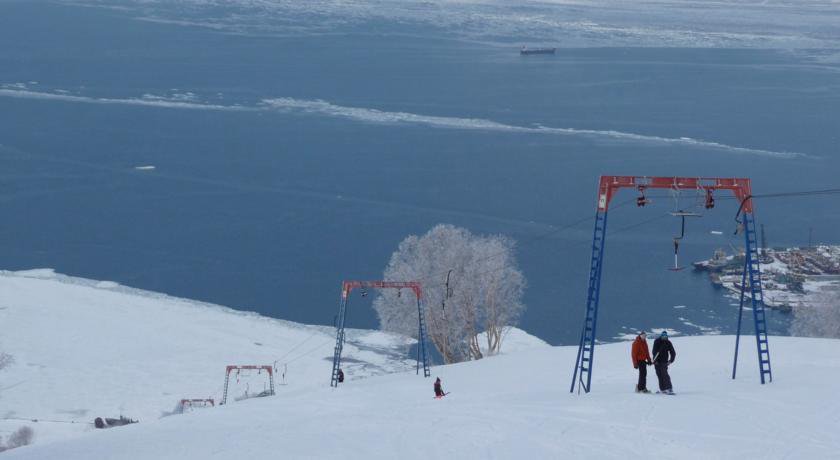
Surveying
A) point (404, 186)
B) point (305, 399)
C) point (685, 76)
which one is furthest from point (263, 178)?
point (685, 76)

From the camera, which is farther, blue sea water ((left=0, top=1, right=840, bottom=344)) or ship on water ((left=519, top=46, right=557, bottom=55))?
ship on water ((left=519, top=46, right=557, bottom=55))

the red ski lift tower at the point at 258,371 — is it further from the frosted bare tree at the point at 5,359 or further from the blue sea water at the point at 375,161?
the blue sea water at the point at 375,161

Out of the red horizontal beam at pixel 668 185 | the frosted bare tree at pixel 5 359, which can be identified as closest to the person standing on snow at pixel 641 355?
the red horizontal beam at pixel 668 185

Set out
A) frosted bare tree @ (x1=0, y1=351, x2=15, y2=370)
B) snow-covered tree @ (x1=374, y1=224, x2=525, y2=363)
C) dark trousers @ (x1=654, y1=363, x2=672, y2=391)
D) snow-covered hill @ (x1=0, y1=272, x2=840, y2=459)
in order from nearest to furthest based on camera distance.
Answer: snow-covered hill @ (x1=0, y1=272, x2=840, y2=459), dark trousers @ (x1=654, y1=363, x2=672, y2=391), frosted bare tree @ (x1=0, y1=351, x2=15, y2=370), snow-covered tree @ (x1=374, y1=224, x2=525, y2=363)

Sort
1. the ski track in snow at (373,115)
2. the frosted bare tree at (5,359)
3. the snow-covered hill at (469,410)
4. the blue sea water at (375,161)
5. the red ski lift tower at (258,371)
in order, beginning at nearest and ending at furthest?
the snow-covered hill at (469,410), the red ski lift tower at (258,371), the frosted bare tree at (5,359), the blue sea water at (375,161), the ski track in snow at (373,115)

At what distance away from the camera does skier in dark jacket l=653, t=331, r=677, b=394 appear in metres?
11.8

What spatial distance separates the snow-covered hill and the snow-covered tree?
330 cm

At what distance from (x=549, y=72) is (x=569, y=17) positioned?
148 ft

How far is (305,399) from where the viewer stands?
1498cm

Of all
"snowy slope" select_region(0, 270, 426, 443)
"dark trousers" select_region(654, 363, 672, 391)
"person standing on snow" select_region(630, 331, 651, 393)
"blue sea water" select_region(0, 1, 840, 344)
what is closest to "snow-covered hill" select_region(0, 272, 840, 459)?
"snowy slope" select_region(0, 270, 426, 443)

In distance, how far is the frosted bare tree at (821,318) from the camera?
26078mm

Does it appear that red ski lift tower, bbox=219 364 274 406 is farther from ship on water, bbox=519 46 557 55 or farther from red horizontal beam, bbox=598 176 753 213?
ship on water, bbox=519 46 557 55

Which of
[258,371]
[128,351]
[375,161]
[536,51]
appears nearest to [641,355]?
[258,371]

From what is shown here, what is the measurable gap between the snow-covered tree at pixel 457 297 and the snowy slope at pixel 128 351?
1.08 meters
